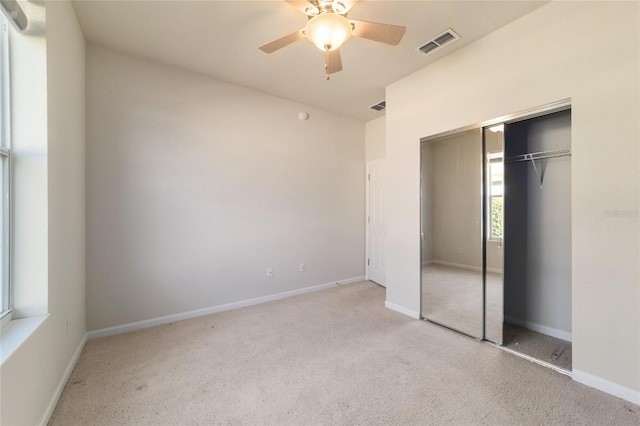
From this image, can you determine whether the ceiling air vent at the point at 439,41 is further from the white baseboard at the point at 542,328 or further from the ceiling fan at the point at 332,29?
the white baseboard at the point at 542,328

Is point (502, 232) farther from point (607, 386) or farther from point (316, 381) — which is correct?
point (316, 381)

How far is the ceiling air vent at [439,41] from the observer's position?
7.59 ft

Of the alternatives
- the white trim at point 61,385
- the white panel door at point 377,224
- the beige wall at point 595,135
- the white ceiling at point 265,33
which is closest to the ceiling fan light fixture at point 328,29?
the white ceiling at point 265,33

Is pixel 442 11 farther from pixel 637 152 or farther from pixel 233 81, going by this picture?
pixel 233 81

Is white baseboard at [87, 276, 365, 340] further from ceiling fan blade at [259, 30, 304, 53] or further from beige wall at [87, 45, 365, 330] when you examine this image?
ceiling fan blade at [259, 30, 304, 53]

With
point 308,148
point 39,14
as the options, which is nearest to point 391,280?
point 308,148

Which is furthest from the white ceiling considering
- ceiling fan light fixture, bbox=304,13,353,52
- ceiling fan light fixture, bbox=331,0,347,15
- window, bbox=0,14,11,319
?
window, bbox=0,14,11,319

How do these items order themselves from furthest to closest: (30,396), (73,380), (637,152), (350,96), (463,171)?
(350,96), (463,171), (73,380), (637,152), (30,396)

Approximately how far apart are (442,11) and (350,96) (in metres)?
1.60

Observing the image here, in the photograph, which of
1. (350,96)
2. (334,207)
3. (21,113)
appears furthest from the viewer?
(334,207)

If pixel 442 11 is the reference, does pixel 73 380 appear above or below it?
below

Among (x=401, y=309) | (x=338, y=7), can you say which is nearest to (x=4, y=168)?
(x=338, y=7)

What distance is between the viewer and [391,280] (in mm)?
3254

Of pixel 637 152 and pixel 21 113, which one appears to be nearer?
pixel 21 113
